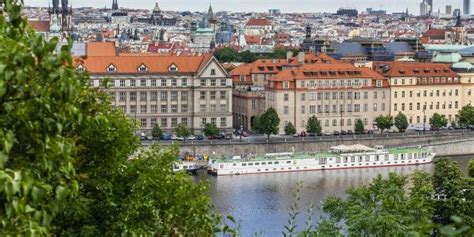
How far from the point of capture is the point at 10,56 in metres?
4.92

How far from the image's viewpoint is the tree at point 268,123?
39.8m

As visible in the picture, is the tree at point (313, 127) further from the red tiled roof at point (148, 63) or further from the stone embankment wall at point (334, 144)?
the red tiled roof at point (148, 63)

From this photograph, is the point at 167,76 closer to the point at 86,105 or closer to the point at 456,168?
the point at 456,168

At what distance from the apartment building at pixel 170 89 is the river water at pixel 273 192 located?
7.27m

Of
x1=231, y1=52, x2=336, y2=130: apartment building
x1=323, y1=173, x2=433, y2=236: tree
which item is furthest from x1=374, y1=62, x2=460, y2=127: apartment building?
x1=323, y1=173, x2=433, y2=236: tree

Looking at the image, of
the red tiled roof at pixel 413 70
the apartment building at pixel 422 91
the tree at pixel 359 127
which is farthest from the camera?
the red tiled roof at pixel 413 70

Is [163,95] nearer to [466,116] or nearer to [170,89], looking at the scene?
[170,89]

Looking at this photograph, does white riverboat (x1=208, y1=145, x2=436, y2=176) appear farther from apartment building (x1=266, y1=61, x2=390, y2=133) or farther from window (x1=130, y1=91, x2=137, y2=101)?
window (x1=130, y1=91, x2=137, y2=101)

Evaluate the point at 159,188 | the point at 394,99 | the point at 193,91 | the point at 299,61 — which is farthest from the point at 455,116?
the point at 159,188

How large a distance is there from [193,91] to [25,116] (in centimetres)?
3600

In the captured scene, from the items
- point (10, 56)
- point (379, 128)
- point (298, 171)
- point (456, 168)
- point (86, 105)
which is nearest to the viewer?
point (10, 56)

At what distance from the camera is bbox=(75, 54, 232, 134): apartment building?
40625 millimetres

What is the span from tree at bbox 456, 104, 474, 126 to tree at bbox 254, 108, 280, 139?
780 centimetres

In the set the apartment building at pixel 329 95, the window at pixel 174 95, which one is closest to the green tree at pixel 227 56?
the apartment building at pixel 329 95
